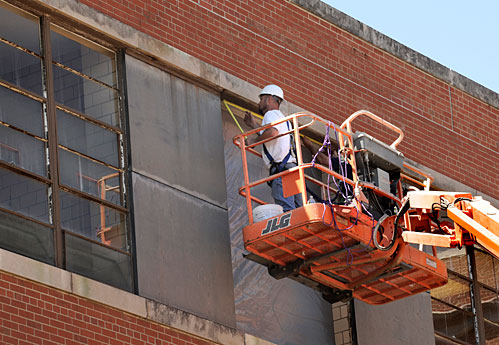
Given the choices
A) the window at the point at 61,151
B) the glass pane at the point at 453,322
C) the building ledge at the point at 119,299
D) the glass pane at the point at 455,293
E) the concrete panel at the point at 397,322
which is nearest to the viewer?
the building ledge at the point at 119,299

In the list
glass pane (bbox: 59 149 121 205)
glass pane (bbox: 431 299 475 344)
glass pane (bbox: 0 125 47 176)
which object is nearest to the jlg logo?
glass pane (bbox: 59 149 121 205)

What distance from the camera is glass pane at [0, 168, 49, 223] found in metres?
15.8

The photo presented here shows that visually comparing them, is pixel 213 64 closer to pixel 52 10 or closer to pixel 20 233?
pixel 52 10

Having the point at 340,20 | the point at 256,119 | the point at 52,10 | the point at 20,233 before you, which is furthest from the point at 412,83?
the point at 20,233

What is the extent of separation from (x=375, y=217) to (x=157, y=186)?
2837 millimetres

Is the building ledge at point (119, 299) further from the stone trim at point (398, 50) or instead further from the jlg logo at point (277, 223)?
the stone trim at point (398, 50)

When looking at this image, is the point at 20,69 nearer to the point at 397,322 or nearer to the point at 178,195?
the point at 178,195

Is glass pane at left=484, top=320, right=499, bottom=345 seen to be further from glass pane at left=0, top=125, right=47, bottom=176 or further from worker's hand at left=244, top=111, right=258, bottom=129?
glass pane at left=0, top=125, right=47, bottom=176

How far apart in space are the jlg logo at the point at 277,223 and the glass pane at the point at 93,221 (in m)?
1.75

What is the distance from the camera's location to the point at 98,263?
16.6m

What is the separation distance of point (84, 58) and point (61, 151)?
→ 1.53m

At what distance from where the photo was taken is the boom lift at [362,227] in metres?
16.9

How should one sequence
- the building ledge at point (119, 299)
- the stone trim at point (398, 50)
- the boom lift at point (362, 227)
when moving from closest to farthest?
the building ledge at point (119, 299) < the boom lift at point (362, 227) < the stone trim at point (398, 50)

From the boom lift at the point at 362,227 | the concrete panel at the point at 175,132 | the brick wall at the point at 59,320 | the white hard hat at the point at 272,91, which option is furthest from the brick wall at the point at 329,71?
the brick wall at the point at 59,320
